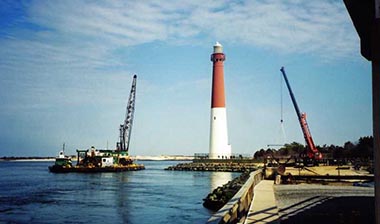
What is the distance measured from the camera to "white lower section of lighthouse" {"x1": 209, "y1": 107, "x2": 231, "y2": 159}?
192ft

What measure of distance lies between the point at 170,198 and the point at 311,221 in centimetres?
1980

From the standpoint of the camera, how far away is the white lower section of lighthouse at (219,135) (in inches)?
2307

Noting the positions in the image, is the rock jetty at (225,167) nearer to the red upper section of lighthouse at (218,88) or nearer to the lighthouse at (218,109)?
the lighthouse at (218,109)

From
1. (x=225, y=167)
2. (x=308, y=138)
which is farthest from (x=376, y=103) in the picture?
(x=225, y=167)

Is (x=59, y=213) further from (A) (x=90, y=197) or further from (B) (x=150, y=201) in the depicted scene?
(A) (x=90, y=197)

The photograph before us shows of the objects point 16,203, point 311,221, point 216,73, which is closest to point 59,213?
point 16,203

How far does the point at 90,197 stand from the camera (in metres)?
30.0

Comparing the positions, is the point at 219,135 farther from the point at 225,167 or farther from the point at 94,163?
the point at 94,163

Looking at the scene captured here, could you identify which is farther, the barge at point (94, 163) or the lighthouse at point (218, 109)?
the barge at point (94, 163)

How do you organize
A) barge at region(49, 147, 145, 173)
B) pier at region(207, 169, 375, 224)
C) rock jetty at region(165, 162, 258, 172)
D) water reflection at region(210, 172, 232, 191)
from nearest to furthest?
1. pier at region(207, 169, 375, 224)
2. water reflection at region(210, 172, 232, 191)
3. rock jetty at region(165, 162, 258, 172)
4. barge at region(49, 147, 145, 173)

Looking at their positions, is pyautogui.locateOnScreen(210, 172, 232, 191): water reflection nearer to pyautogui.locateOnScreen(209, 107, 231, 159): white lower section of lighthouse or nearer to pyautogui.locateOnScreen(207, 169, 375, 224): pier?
pyautogui.locateOnScreen(209, 107, 231, 159): white lower section of lighthouse

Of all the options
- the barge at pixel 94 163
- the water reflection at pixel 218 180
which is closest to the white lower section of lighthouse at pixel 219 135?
the water reflection at pixel 218 180

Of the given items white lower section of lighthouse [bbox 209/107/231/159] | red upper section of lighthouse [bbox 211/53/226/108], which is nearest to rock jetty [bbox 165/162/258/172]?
white lower section of lighthouse [bbox 209/107/231/159]

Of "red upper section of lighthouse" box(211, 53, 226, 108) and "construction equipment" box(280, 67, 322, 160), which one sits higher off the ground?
"red upper section of lighthouse" box(211, 53, 226, 108)
